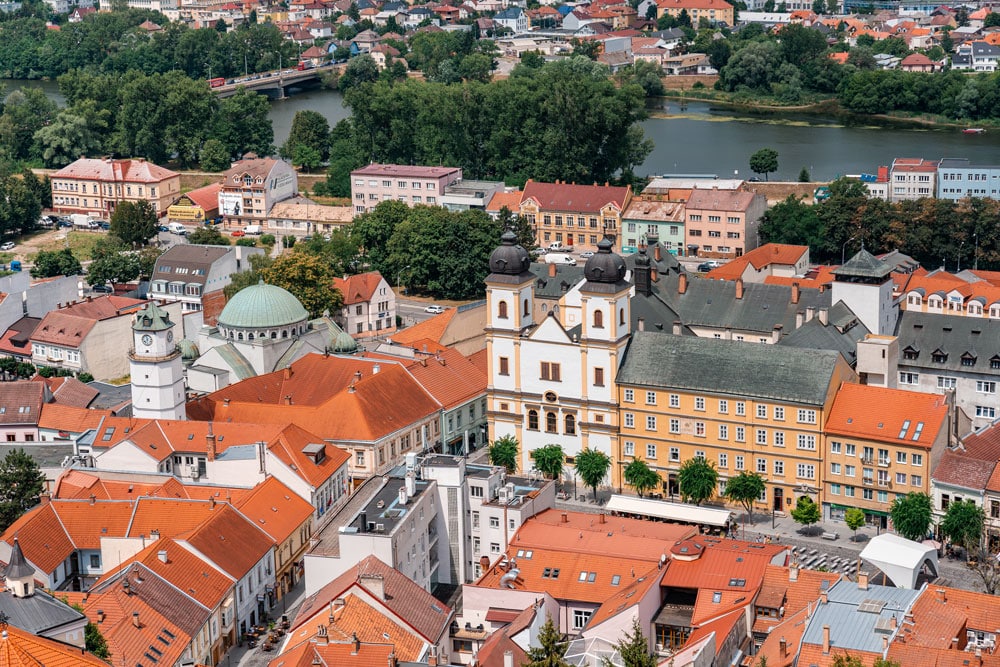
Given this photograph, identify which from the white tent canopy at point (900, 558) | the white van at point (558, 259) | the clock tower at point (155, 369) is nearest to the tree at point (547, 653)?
the white tent canopy at point (900, 558)

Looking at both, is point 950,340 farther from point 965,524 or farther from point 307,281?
point 307,281

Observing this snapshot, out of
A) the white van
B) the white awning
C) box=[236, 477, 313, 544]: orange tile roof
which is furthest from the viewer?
the white van

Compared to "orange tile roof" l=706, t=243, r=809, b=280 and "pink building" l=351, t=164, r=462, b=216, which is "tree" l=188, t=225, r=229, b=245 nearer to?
"pink building" l=351, t=164, r=462, b=216

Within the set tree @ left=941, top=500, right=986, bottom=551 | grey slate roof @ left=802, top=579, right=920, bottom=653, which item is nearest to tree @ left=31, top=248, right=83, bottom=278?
tree @ left=941, top=500, right=986, bottom=551

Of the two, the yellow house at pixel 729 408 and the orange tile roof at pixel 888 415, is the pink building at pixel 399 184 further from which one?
the orange tile roof at pixel 888 415

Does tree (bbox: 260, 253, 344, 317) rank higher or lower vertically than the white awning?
higher

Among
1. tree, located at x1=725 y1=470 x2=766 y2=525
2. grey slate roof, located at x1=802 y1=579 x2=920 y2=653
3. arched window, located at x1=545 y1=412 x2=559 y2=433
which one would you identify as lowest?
tree, located at x1=725 y1=470 x2=766 y2=525

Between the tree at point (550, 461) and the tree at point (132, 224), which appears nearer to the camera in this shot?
the tree at point (550, 461)
